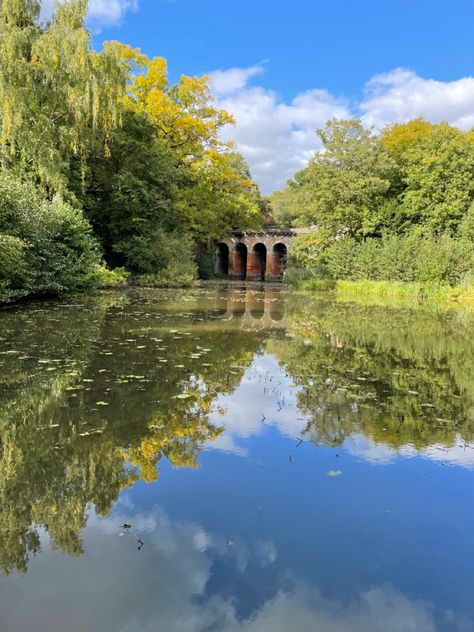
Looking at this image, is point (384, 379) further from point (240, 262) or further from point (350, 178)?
point (240, 262)

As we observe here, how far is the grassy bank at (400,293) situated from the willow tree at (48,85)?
1237 centimetres

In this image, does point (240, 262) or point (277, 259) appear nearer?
point (277, 259)

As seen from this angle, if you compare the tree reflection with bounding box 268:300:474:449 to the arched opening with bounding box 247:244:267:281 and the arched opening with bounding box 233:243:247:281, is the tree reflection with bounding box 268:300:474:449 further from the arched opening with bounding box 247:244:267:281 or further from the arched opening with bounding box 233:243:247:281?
the arched opening with bounding box 233:243:247:281

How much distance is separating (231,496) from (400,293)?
69.1 feet

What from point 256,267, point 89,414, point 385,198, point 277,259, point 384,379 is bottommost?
point 384,379

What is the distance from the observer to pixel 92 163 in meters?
23.0

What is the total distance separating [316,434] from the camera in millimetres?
4496

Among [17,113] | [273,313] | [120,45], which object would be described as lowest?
[273,313]

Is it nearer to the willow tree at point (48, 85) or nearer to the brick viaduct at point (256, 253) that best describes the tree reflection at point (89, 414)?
the willow tree at point (48, 85)

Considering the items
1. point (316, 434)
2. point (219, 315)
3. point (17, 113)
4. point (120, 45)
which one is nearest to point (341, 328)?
point (219, 315)

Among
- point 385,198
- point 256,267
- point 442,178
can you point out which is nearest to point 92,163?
point 385,198

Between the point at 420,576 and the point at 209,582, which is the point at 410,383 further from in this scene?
the point at 209,582

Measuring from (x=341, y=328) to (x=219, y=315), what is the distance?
363 cm

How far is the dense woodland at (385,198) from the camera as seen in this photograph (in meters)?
25.5
